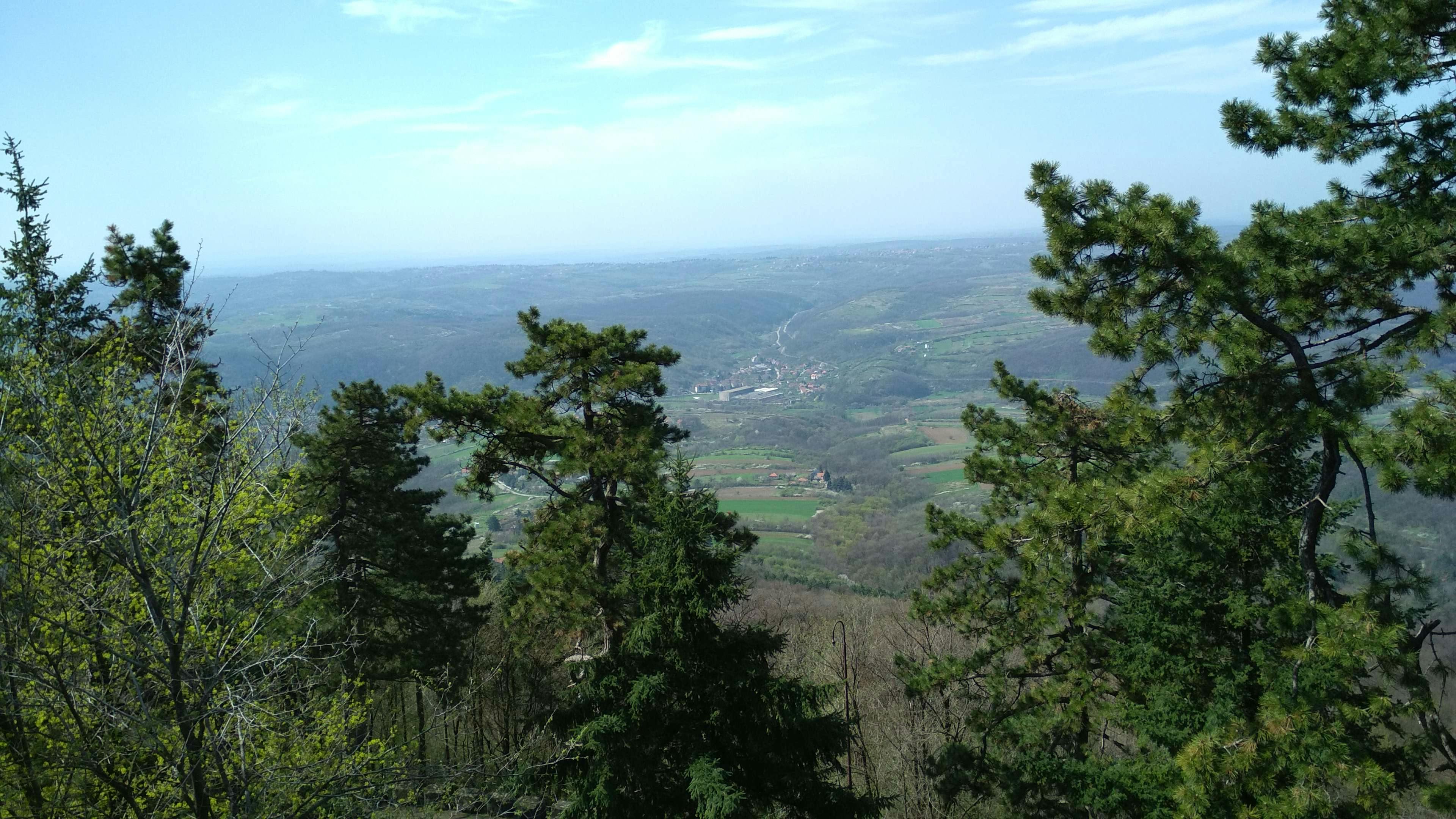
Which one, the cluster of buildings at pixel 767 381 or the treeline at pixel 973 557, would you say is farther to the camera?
the cluster of buildings at pixel 767 381

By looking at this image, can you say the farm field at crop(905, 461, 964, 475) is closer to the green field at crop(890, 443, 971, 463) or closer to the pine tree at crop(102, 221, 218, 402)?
the green field at crop(890, 443, 971, 463)

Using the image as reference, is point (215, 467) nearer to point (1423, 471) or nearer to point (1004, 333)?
point (1423, 471)

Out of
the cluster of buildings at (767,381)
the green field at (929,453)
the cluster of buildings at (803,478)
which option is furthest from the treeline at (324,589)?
the cluster of buildings at (767,381)

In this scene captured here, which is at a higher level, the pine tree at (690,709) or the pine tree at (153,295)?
the pine tree at (153,295)

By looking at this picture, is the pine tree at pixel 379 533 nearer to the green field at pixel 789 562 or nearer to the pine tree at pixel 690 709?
the pine tree at pixel 690 709

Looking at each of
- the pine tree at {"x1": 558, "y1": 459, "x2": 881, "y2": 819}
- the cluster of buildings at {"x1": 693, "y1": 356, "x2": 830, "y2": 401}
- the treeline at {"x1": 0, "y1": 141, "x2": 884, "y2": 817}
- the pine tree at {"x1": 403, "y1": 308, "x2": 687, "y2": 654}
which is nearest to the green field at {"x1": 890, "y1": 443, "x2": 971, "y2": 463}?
the cluster of buildings at {"x1": 693, "y1": 356, "x2": 830, "y2": 401}

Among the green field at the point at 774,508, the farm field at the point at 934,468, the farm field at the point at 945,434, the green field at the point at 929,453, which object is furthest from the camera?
the farm field at the point at 945,434
